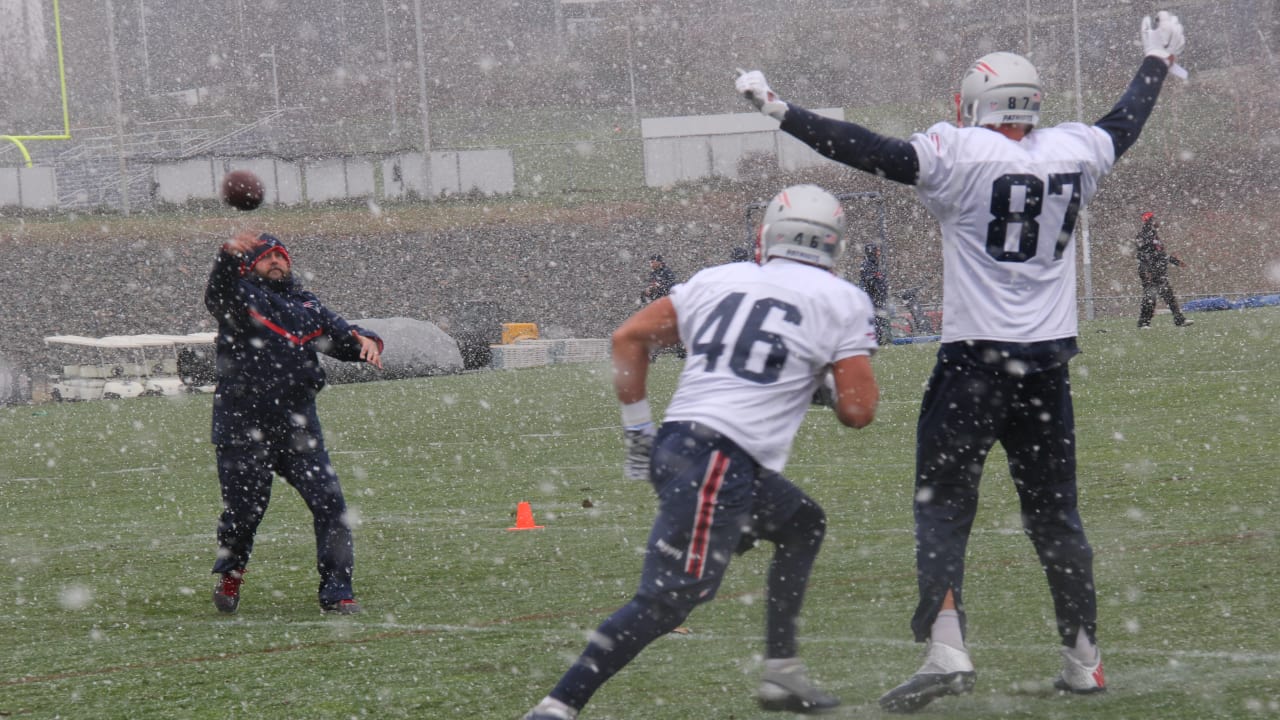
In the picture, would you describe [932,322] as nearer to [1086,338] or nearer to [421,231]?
[1086,338]

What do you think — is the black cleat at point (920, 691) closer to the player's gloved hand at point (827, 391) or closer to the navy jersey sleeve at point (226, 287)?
the player's gloved hand at point (827, 391)

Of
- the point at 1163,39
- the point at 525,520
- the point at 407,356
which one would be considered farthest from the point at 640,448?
the point at 407,356

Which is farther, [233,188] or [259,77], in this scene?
[259,77]

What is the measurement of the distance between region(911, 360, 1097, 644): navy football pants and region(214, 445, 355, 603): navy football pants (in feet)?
9.33

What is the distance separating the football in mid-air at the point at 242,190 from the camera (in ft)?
21.8

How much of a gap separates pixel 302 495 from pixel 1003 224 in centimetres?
337

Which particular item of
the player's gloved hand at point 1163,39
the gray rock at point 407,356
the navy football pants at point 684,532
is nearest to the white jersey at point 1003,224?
the player's gloved hand at point 1163,39

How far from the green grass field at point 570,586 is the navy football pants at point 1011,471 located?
0.31 meters

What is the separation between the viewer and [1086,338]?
25812mm

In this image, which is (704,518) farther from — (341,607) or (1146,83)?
(341,607)

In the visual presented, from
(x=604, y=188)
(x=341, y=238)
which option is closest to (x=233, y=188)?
(x=341, y=238)

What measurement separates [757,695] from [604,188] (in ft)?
159

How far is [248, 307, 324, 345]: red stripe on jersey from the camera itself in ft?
21.7

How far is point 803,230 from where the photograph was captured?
438cm
